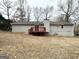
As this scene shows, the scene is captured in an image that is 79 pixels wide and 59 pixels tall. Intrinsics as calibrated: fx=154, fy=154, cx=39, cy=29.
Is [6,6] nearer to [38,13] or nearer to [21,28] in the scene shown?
[21,28]

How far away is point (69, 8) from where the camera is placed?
39.1 meters

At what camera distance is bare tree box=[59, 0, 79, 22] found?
38312 mm

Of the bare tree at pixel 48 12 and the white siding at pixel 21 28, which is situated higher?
the bare tree at pixel 48 12

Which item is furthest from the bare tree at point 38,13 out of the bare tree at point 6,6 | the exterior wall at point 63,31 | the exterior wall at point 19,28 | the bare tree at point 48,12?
the exterior wall at point 63,31

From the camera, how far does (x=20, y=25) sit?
26.6m

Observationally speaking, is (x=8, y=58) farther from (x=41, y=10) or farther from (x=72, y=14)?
(x=41, y=10)

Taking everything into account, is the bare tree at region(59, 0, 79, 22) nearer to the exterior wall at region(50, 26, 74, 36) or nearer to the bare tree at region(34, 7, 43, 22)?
the bare tree at region(34, 7, 43, 22)

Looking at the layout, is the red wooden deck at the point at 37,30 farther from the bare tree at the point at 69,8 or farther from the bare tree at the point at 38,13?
the bare tree at the point at 38,13

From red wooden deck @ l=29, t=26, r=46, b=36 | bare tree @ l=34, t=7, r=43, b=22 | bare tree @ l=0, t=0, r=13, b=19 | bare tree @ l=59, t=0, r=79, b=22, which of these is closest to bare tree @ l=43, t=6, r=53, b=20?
bare tree @ l=34, t=7, r=43, b=22

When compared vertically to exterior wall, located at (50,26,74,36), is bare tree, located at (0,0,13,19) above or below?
above

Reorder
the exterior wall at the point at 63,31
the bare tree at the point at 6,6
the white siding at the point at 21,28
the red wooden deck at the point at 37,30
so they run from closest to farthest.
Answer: the red wooden deck at the point at 37,30 → the exterior wall at the point at 63,31 → the white siding at the point at 21,28 → the bare tree at the point at 6,6

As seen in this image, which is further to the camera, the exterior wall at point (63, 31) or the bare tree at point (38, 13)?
the bare tree at point (38, 13)

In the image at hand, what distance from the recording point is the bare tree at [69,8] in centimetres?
3831

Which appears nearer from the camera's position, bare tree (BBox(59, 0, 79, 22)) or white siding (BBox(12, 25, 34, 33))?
white siding (BBox(12, 25, 34, 33))
